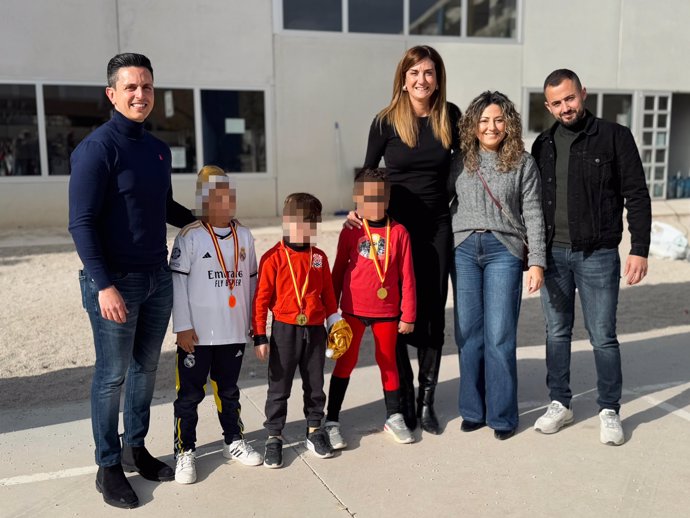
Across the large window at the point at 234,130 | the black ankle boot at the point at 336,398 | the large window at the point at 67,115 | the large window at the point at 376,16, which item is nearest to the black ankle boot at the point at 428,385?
the black ankle boot at the point at 336,398

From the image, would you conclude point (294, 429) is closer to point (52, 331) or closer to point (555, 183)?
point (555, 183)

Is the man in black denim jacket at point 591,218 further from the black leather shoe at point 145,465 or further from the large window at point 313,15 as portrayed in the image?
the large window at point 313,15

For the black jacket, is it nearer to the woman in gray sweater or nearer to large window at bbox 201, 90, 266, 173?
the woman in gray sweater

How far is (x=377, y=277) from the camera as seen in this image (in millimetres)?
3795

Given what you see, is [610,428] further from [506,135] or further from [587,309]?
[506,135]

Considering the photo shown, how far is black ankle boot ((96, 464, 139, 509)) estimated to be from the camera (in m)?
3.19

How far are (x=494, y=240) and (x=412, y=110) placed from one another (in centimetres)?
87

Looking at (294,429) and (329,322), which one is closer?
(329,322)

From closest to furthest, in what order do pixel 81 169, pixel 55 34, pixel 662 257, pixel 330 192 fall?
pixel 81 169, pixel 662 257, pixel 55 34, pixel 330 192

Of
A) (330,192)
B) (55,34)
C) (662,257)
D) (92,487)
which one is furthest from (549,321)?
(55,34)

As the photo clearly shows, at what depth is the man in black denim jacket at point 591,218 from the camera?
12.3ft

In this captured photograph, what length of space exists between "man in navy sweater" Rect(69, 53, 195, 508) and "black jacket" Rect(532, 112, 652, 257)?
85.4 inches

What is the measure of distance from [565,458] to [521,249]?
45.0 inches

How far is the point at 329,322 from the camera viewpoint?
373 centimetres
